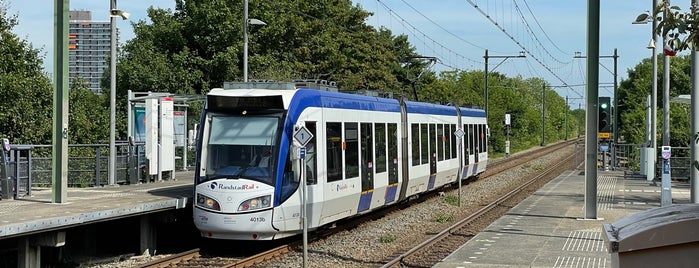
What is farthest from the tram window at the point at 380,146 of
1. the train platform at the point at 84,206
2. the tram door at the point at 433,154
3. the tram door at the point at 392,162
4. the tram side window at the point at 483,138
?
the tram side window at the point at 483,138

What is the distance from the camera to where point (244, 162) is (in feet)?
44.4

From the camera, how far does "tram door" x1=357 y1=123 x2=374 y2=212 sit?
53.9 feet

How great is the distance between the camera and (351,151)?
15.8 metres

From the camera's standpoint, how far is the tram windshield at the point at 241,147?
13391mm

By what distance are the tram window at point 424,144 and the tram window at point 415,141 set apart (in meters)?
0.37

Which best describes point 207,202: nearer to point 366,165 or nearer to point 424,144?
point 366,165

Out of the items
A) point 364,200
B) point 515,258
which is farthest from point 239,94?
point 515,258

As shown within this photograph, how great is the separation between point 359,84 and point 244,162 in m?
38.7

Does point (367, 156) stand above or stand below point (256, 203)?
above

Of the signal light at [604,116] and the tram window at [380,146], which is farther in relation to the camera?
the signal light at [604,116]

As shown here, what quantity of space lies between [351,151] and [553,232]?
173 inches

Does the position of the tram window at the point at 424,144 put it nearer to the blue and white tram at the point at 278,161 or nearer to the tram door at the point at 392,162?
the tram door at the point at 392,162

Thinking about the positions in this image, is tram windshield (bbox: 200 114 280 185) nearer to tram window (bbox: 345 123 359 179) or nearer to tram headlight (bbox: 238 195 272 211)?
tram headlight (bbox: 238 195 272 211)

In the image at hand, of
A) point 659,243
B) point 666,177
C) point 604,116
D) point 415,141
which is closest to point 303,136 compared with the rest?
point 659,243
